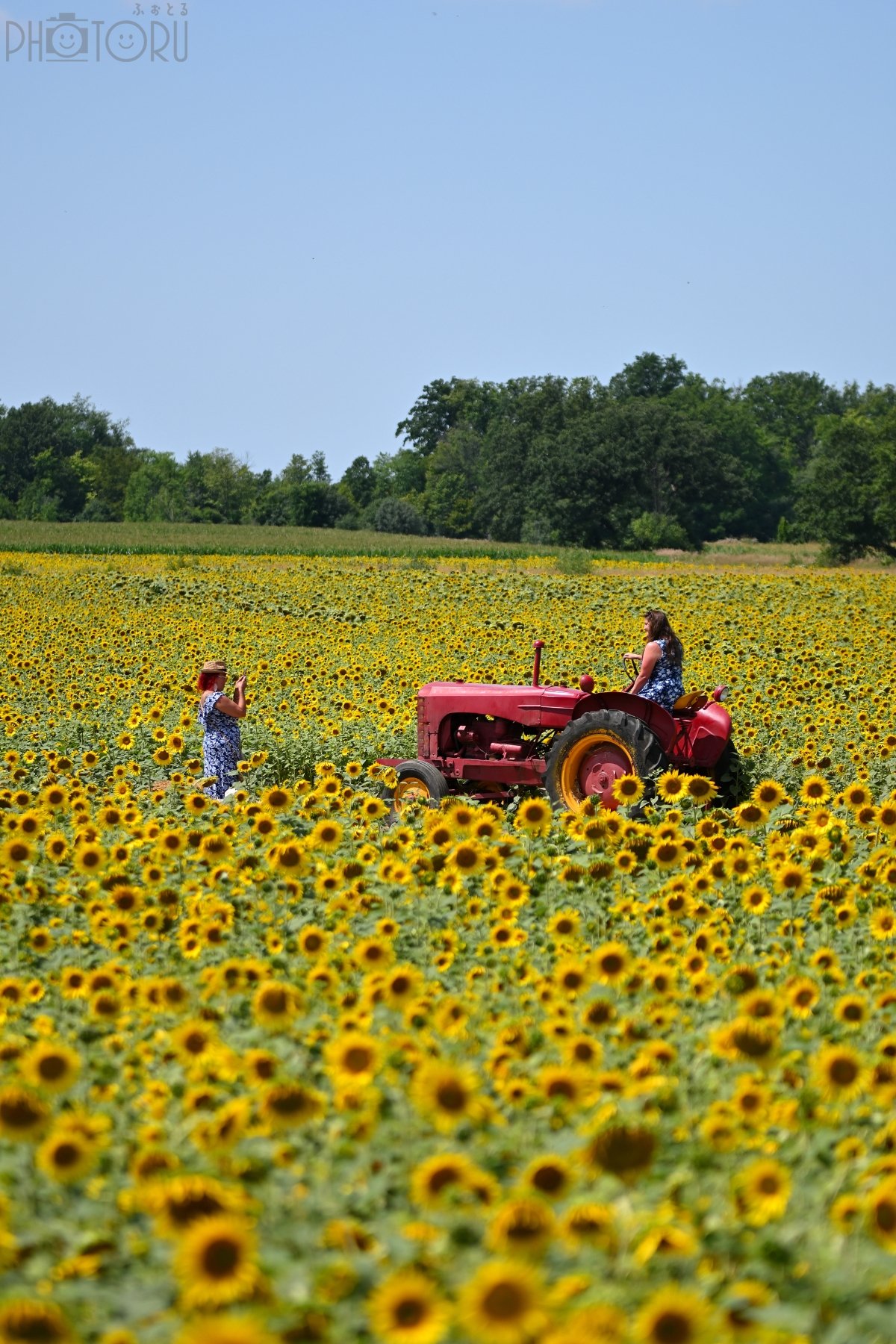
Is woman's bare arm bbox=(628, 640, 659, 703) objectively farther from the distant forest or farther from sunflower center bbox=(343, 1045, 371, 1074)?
the distant forest

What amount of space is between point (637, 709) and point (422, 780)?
5.07ft

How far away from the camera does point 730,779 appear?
9.15 m

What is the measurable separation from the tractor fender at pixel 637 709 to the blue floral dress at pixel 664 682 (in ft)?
1.58

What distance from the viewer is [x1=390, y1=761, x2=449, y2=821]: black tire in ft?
29.7

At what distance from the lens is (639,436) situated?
73.8m

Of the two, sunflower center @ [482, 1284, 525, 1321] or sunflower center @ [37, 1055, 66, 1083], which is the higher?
sunflower center @ [37, 1055, 66, 1083]

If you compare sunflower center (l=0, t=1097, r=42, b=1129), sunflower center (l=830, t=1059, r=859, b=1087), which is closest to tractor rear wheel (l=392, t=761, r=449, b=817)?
sunflower center (l=830, t=1059, r=859, b=1087)

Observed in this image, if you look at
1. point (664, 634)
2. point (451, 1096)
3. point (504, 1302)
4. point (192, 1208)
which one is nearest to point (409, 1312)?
point (504, 1302)

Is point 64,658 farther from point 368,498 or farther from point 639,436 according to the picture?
point 368,498

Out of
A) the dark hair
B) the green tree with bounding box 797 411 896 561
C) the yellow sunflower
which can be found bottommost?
the yellow sunflower

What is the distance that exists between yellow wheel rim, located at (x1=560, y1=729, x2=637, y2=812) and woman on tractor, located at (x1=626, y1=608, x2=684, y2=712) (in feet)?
2.65

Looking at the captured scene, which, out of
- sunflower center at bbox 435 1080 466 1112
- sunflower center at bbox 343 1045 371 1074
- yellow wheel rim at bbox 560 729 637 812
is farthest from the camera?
yellow wheel rim at bbox 560 729 637 812

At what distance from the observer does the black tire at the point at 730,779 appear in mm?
9125

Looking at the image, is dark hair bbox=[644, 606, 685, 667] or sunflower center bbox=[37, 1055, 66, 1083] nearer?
sunflower center bbox=[37, 1055, 66, 1083]
